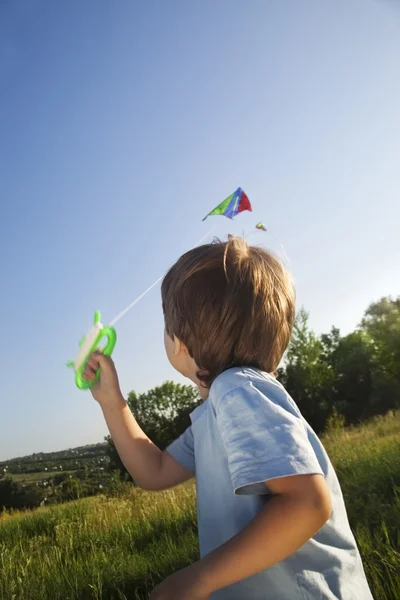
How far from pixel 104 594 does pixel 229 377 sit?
2.53m

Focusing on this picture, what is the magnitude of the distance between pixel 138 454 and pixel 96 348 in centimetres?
41

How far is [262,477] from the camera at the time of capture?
1.05 meters

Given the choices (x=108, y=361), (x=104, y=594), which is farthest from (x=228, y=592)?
(x=104, y=594)

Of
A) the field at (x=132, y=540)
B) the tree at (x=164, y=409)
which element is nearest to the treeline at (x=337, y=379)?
the tree at (x=164, y=409)

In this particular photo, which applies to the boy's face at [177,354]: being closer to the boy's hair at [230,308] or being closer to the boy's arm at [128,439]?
the boy's hair at [230,308]

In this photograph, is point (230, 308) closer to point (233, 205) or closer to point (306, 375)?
point (233, 205)

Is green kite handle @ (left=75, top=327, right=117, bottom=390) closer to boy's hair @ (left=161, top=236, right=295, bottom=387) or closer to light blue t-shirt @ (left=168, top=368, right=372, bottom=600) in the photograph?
boy's hair @ (left=161, top=236, right=295, bottom=387)

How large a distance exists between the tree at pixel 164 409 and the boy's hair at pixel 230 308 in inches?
1273

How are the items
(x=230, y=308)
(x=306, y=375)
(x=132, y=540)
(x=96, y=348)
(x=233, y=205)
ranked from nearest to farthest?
(x=230, y=308)
(x=96, y=348)
(x=233, y=205)
(x=132, y=540)
(x=306, y=375)

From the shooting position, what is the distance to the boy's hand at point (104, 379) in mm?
1726

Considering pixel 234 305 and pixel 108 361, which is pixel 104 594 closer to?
pixel 108 361

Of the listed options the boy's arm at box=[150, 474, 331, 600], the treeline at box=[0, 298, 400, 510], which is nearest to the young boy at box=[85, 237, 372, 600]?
the boy's arm at box=[150, 474, 331, 600]

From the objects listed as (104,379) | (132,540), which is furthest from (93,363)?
(132,540)

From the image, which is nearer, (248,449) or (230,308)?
(248,449)
